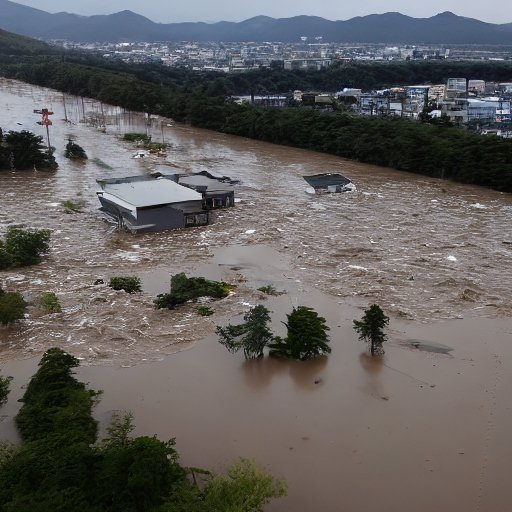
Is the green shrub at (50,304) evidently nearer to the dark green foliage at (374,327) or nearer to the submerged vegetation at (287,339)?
the submerged vegetation at (287,339)

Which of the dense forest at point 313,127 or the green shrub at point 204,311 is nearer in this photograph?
the green shrub at point 204,311

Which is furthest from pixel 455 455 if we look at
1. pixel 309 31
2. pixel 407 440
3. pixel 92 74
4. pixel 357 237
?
pixel 309 31

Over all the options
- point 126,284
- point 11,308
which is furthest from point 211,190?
point 11,308

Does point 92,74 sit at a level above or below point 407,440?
above

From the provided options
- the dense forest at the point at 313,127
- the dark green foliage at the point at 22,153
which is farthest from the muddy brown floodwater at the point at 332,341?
the dark green foliage at the point at 22,153

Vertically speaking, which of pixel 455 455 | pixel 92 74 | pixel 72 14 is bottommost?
pixel 455 455

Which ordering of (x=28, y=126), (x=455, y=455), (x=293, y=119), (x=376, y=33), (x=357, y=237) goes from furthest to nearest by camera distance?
(x=376, y=33) < (x=28, y=126) < (x=293, y=119) < (x=357, y=237) < (x=455, y=455)

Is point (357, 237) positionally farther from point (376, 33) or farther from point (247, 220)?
point (376, 33)

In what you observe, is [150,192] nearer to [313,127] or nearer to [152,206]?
[152,206]
